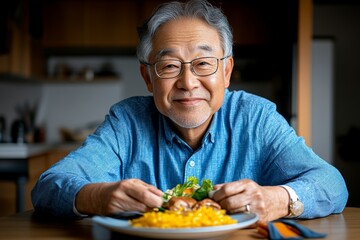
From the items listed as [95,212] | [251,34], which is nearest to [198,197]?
[95,212]

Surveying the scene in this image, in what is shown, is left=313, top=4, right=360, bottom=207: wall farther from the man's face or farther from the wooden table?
the wooden table

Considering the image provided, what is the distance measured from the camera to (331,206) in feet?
4.82

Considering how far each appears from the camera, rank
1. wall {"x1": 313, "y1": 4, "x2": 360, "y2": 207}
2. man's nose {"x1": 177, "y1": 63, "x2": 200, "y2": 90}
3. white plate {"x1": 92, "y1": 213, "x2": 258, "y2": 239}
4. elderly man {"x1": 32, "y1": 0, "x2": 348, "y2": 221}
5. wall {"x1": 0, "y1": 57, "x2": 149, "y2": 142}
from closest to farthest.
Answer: white plate {"x1": 92, "y1": 213, "x2": 258, "y2": 239} → elderly man {"x1": 32, "y1": 0, "x2": 348, "y2": 221} → man's nose {"x1": 177, "y1": 63, "x2": 200, "y2": 90} → wall {"x1": 0, "y1": 57, "x2": 149, "y2": 142} → wall {"x1": 313, "y1": 4, "x2": 360, "y2": 207}

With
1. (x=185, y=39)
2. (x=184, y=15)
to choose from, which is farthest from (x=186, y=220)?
(x=184, y=15)

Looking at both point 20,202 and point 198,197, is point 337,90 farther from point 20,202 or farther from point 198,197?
point 198,197

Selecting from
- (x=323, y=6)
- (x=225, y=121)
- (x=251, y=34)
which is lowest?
(x=225, y=121)

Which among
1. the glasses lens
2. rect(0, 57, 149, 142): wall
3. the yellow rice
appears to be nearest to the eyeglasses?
the glasses lens

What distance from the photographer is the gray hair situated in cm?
177

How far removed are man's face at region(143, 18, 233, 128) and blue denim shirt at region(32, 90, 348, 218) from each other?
11 centimetres

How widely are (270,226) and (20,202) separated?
314 cm

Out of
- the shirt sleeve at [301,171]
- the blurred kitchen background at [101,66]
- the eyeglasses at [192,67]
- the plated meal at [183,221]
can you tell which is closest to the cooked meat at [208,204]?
the plated meal at [183,221]

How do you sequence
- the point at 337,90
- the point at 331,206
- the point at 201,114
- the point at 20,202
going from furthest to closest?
the point at 337,90, the point at 20,202, the point at 201,114, the point at 331,206

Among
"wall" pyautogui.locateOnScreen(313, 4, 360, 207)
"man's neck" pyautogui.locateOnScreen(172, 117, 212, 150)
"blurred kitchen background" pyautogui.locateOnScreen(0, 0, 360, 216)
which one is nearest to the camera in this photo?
"man's neck" pyautogui.locateOnScreen(172, 117, 212, 150)

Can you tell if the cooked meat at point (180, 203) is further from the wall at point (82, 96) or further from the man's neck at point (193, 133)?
the wall at point (82, 96)
